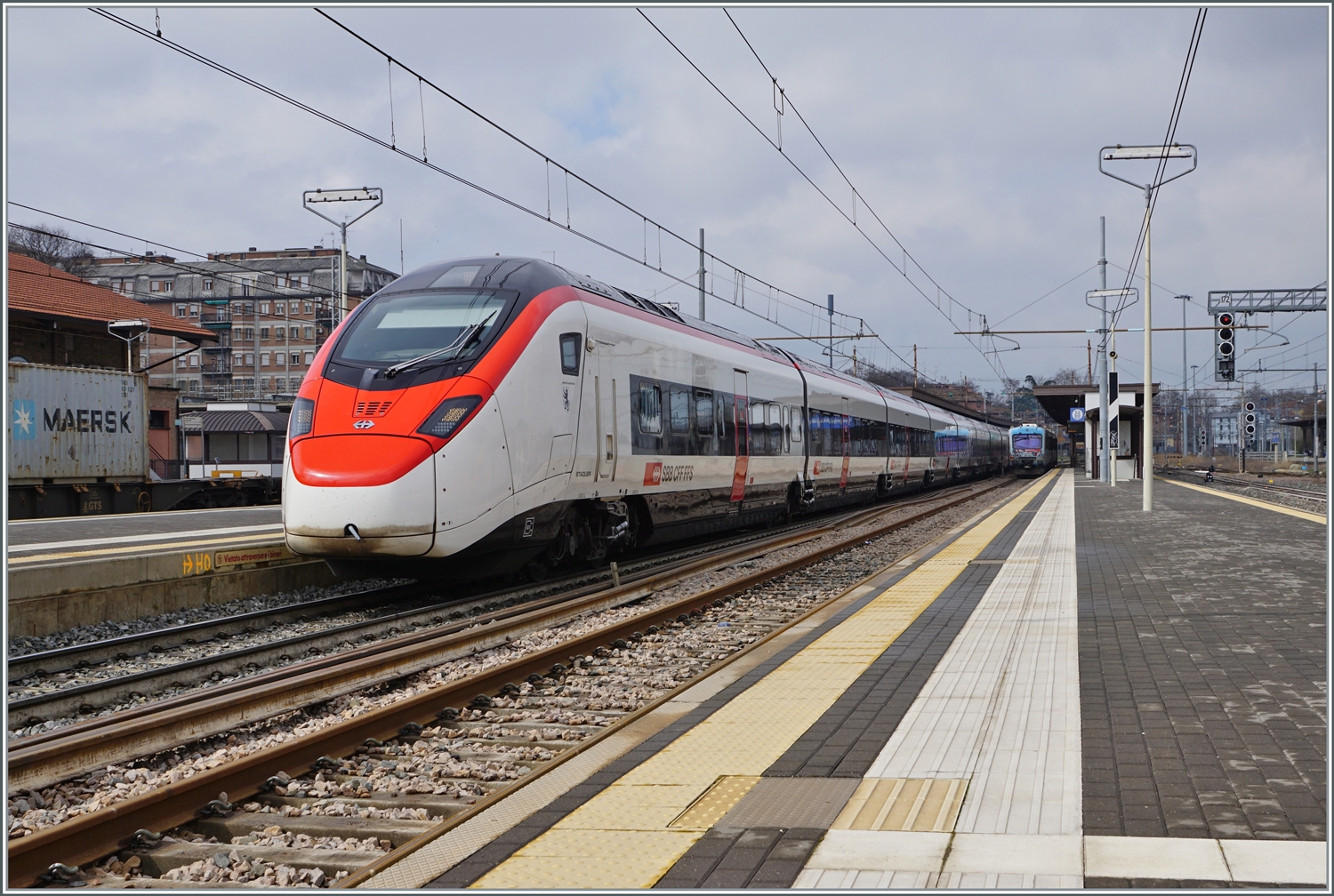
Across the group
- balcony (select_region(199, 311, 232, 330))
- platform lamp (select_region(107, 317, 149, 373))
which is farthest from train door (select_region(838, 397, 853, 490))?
balcony (select_region(199, 311, 232, 330))

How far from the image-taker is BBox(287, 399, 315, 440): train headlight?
32.7ft

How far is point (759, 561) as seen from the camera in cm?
1517

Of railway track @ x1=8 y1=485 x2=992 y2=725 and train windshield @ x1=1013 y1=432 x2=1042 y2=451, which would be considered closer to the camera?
railway track @ x1=8 y1=485 x2=992 y2=725

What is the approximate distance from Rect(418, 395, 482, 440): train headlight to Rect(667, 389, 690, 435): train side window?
496 centimetres

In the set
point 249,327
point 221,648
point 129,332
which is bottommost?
point 221,648

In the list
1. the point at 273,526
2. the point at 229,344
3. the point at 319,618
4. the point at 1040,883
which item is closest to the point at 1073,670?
the point at 1040,883

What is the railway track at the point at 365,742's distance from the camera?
13.8 ft

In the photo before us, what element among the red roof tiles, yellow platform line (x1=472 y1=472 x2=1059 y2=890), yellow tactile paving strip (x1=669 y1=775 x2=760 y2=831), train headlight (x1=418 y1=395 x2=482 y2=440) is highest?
the red roof tiles

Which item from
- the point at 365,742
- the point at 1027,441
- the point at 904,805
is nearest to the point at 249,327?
the point at 1027,441

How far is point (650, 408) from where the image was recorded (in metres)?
13.8

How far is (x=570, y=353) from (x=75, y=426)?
1509 centimetres

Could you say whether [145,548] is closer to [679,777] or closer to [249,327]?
[679,777]

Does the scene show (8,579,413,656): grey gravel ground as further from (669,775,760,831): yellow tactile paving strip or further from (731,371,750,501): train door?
(669,775,760,831): yellow tactile paving strip

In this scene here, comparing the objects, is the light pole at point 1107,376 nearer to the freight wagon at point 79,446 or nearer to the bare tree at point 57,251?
the freight wagon at point 79,446
